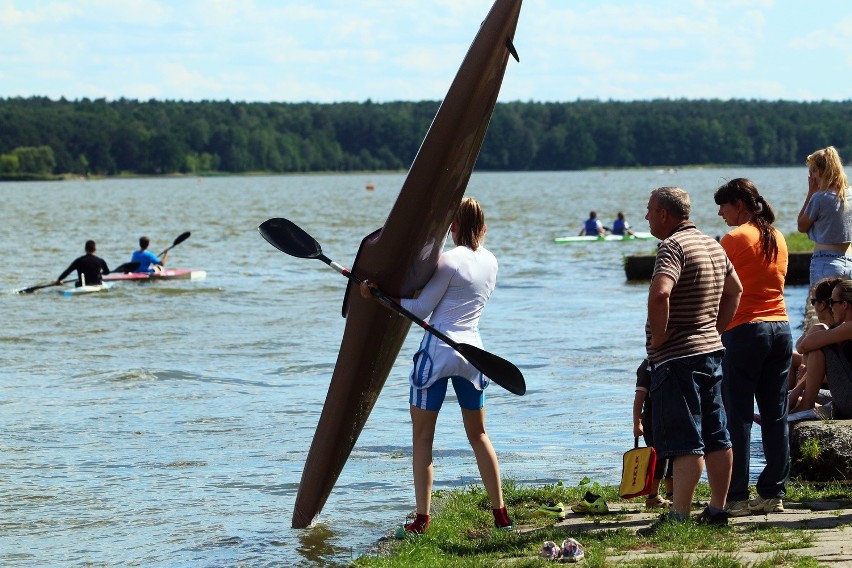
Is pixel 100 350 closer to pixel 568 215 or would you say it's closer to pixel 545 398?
pixel 545 398

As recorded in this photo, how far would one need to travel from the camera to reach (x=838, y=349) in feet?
26.1

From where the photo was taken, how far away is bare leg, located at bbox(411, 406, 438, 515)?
A: 6500 mm

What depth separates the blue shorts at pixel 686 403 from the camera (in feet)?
20.4

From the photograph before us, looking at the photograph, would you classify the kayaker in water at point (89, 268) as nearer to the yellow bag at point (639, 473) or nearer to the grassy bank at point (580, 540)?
the grassy bank at point (580, 540)

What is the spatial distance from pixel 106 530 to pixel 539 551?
317 centimetres

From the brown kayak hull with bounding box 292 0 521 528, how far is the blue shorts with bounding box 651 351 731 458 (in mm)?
1307

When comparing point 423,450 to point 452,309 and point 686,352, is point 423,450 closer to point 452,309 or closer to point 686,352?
point 452,309

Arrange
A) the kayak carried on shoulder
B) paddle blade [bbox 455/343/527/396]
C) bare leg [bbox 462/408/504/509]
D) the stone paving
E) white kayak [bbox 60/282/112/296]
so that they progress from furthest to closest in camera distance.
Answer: the kayak carried on shoulder < white kayak [bbox 60/282/112/296] < bare leg [bbox 462/408/504/509] < paddle blade [bbox 455/343/527/396] < the stone paving

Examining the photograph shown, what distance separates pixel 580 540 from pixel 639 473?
462 mm

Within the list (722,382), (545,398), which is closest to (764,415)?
(722,382)

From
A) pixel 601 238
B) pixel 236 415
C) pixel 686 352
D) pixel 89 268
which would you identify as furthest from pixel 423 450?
pixel 601 238

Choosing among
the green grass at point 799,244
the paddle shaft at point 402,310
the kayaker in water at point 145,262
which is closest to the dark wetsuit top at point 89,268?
the kayaker in water at point 145,262

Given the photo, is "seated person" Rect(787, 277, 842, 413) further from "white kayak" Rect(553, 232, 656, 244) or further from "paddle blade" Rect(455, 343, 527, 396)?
"white kayak" Rect(553, 232, 656, 244)

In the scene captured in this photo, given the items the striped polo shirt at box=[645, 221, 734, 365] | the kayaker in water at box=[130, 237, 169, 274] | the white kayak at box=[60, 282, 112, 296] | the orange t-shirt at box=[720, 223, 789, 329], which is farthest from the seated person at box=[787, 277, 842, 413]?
the kayaker in water at box=[130, 237, 169, 274]
